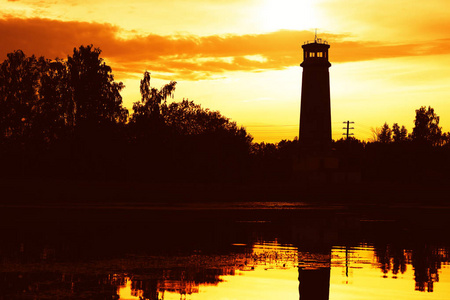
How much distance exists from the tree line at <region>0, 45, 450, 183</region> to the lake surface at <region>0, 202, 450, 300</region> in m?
45.0

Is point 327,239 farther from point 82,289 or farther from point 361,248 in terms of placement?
point 82,289

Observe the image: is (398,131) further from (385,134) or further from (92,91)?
(92,91)

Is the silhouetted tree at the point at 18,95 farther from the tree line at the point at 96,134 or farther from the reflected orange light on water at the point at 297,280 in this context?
the reflected orange light on water at the point at 297,280

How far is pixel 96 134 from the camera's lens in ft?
276

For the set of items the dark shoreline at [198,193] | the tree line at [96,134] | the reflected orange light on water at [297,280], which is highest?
the tree line at [96,134]

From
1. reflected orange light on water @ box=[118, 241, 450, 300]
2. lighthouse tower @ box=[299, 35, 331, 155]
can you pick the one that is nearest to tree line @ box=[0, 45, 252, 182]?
lighthouse tower @ box=[299, 35, 331, 155]

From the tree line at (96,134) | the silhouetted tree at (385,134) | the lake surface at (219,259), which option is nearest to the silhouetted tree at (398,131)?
the silhouetted tree at (385,134)

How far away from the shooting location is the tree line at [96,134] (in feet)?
272

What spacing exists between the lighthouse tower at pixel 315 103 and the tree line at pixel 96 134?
514 cm

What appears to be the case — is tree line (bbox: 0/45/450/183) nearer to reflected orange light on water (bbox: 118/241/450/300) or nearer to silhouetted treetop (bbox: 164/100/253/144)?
silhouetted treetop (bbox: 164/100/253/144)

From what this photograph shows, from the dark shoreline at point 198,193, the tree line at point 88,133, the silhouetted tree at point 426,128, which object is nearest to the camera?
the dark shoreline at point 198,193

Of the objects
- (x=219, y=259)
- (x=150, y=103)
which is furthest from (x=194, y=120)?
(x=219, y=259)

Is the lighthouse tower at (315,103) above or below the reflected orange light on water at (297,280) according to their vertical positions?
above

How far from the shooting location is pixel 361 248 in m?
26.6
